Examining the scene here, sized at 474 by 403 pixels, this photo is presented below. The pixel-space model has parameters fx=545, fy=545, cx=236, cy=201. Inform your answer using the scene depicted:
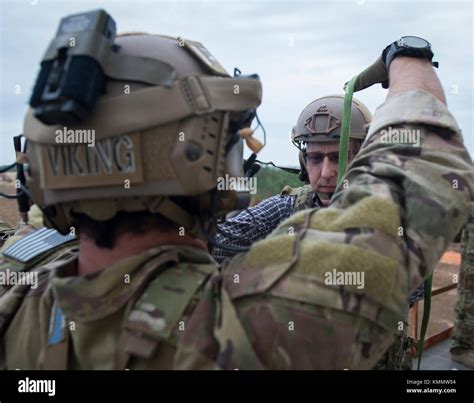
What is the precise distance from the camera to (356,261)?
4.54 feet

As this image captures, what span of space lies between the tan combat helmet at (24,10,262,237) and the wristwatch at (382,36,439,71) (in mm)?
607

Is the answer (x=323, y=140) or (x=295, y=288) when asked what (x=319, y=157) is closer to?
(x=323, y=140)

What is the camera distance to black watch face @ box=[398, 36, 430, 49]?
5.90 feet

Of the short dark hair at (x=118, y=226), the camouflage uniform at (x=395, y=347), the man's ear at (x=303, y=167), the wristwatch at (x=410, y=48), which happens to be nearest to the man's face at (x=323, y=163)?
the man's ear at (x=303, y=167)

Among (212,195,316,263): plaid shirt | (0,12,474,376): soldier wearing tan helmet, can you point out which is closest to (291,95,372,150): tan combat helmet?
(212,195,316,263): plaid shirt

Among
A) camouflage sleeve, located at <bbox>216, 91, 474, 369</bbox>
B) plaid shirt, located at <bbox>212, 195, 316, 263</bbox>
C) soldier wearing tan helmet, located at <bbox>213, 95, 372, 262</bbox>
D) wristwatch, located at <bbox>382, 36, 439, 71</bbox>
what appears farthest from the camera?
soldier wearing tan helmet, located at <bbox>213, 95, 372, 262</bbox>

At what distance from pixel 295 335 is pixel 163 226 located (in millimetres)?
535

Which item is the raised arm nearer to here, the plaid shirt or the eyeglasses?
the plaid shirt

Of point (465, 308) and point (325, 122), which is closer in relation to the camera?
point (325, 122)
